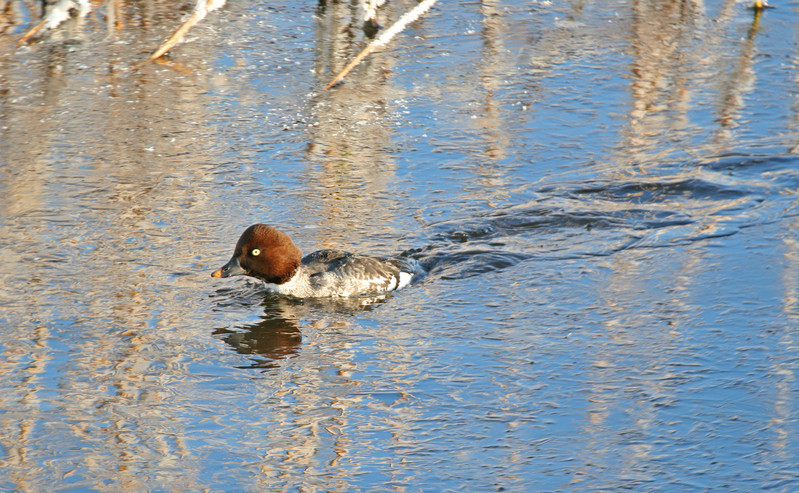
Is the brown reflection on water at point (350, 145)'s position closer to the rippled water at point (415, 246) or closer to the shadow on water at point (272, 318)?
the rippled water at point (415, 246)

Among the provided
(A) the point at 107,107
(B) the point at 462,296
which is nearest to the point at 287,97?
(A) the point at 107,107

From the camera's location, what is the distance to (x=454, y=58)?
12.9m

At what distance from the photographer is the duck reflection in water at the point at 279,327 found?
23.1ft

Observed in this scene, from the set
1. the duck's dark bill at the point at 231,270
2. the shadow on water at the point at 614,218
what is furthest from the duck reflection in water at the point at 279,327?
the shadow on water at the point at 614,218

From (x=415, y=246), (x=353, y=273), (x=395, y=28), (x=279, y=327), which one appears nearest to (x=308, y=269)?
(x=353, y=273)

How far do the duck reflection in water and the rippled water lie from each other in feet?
0.09

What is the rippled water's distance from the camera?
5.75 metres

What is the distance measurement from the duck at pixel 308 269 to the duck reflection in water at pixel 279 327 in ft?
0.23

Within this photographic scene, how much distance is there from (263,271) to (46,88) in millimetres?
5322

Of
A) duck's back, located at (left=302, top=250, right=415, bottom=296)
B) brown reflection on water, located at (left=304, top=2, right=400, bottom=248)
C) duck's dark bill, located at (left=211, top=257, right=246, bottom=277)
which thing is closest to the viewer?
duck's dark bill, located at (left=211, top=257, right=246, bottom=277)

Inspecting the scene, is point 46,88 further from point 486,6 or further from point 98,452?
point 98,452

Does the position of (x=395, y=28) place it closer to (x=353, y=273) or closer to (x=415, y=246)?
(x=415, y=246)

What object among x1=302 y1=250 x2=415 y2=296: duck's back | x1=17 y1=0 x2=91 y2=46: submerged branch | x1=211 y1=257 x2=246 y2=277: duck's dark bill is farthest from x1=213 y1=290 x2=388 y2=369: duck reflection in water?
x1=17 y1=0 x2=91 y2=46: submerged branch

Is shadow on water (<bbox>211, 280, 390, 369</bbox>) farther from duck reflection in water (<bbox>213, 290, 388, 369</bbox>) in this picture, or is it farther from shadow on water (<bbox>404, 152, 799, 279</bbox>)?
shadow on water (<bbox>404, 152, 799, 279</bbox>)
